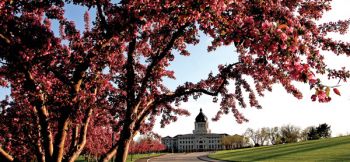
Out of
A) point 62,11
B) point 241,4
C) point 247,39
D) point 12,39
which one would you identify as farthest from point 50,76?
point 247,39

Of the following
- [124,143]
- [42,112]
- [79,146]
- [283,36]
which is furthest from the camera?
[79,146]

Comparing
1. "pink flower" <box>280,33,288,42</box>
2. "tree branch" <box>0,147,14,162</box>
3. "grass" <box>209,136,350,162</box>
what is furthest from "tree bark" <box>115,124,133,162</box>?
"grass" <box>209,136,350,162</box>

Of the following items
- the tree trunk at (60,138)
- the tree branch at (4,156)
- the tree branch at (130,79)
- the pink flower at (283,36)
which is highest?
the tree branch at (130,79)

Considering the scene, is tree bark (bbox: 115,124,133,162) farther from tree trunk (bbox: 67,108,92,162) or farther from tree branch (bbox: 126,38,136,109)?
tree trunk (bbox: 67,108,92,162)

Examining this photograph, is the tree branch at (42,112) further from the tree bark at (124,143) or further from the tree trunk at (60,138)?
the tree bark at (124,143)

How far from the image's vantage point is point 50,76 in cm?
995

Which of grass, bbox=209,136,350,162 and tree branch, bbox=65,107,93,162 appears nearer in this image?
tree branch, bbox=65,107,93,162

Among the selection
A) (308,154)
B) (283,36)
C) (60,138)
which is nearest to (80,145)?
(60,138)

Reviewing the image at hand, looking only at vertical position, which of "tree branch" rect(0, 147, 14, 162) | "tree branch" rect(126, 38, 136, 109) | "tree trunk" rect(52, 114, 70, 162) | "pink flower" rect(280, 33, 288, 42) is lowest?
"tree branch" rect(0, 147, 14, 162)

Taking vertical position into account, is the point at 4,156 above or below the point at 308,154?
below

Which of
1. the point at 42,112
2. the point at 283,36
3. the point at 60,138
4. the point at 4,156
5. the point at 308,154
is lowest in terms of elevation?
the point at 4,156

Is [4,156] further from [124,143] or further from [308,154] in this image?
[308,154]

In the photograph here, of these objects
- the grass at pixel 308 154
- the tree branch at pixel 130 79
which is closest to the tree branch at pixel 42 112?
the tree branch at pixel 130 79

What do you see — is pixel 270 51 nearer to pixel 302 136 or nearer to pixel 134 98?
pixel 134 98
